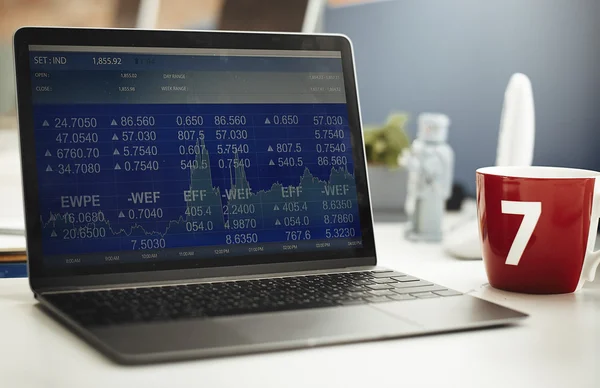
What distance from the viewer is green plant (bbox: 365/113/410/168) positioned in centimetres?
152

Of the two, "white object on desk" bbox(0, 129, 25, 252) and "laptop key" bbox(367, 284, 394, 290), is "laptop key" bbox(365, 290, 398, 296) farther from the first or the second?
"white object on desk" bbox(0, 129, 25, 252)

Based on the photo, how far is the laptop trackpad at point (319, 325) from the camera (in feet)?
2.08

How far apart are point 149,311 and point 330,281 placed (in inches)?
8.3

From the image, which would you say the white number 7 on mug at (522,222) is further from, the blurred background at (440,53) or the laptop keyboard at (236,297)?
the blurred background at (440,53)

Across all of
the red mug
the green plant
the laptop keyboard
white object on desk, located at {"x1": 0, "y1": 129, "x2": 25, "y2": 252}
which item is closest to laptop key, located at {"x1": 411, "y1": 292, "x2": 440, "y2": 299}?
the laptop keyboard

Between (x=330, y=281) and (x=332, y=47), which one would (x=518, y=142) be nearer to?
(x=332, y=47)

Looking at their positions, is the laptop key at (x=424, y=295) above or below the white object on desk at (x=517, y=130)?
below

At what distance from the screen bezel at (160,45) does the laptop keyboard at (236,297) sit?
3 centimetres

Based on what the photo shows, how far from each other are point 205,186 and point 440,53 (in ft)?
4.03

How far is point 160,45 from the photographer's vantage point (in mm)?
883

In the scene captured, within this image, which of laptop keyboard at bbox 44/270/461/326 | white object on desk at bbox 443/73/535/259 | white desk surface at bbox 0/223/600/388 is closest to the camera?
white desk surface at bbox 0/223/600/388

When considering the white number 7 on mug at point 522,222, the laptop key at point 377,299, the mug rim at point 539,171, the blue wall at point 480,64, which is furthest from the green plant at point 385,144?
the laptop key at point 377,299

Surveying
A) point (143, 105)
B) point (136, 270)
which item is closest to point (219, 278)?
point (136, 270)

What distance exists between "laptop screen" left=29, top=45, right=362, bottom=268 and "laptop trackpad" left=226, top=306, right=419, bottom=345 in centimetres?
18
